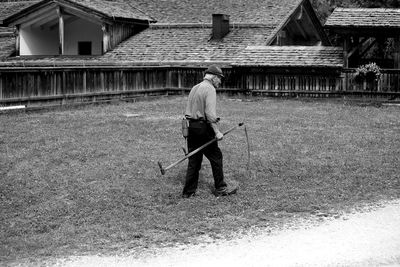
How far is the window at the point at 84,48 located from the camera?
3609cm

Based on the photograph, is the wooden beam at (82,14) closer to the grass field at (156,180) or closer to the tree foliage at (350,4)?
the grass field at (156,180)

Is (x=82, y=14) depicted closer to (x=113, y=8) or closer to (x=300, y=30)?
(x=113, y=8)

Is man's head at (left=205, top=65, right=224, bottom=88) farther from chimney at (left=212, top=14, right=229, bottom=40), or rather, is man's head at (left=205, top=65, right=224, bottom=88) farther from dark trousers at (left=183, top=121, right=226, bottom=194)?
chimney at (left=212, top=14, right=229, bottom=40)

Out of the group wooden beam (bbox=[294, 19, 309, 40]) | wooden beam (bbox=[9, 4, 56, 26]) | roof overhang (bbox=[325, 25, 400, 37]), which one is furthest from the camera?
wooden beam (bbox=[294, 19, 309, 40])

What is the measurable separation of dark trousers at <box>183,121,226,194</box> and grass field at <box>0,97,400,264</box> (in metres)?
0.26

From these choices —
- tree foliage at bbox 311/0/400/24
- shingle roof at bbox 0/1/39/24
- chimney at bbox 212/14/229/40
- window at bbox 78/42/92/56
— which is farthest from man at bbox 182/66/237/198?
shingle roof at bbox 0/1/39/24

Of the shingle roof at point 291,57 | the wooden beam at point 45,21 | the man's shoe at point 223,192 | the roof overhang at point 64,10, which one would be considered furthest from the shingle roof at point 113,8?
the man's shoe at point 223,192

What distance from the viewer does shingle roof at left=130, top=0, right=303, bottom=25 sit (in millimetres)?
33125

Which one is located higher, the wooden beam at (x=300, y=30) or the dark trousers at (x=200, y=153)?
the wooden beam at (x=300, y=30)

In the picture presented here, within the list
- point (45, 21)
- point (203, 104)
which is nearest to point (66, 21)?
point (45, 21)

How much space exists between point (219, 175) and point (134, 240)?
2.39m

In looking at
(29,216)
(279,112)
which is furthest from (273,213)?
(279,112)

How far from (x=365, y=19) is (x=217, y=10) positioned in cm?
1273

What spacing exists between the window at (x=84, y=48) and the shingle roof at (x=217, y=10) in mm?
3763
